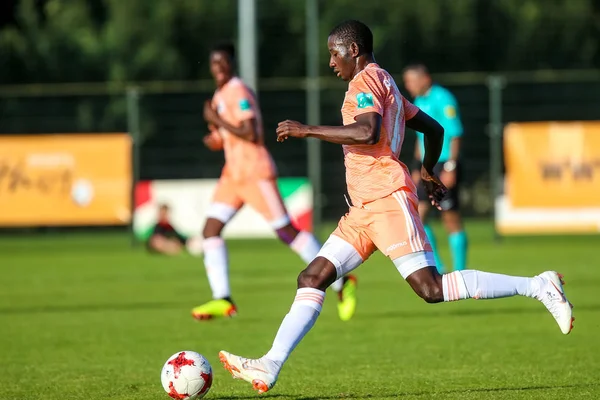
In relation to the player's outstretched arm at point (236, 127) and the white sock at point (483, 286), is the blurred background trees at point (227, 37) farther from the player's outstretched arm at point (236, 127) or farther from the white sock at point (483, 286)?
the white sock at point (483, 286)

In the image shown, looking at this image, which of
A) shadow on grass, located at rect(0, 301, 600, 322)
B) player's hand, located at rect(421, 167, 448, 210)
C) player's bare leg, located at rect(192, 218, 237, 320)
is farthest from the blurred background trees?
player's hand, located at rect(421, 167, 448, 210)

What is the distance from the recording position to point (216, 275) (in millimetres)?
11227

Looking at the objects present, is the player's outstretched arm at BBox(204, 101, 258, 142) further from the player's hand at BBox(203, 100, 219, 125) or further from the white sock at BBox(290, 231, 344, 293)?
the white sock at BBox(290, 231, 344, 293)

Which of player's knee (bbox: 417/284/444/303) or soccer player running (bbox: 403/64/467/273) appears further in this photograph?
soccer player running (bbox: 403/64/467/273)

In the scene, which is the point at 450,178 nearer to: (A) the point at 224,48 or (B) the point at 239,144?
(B) the point at 239,144

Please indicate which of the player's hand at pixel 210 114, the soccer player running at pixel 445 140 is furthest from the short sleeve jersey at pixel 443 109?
the player's hand at pixel 210 114

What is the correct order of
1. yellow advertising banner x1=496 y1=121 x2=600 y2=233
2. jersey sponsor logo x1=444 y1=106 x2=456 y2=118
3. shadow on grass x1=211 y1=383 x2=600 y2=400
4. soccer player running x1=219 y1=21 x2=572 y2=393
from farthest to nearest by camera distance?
1. yellow advertising banner x1=496 y1=121 x2=600 y2=233
2. jersey sponsor logo x1=444 y1=106 x2=456 y2=118
3. shadow on grass x1=211 y1=383 x2=600 y2=400
4. soccer player running x1=219 y1=21 x2=572 y2=393

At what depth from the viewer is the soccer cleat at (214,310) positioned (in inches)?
424

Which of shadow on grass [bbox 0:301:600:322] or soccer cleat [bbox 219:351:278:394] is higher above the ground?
soccer cleat [bbox 219:351:278:394]

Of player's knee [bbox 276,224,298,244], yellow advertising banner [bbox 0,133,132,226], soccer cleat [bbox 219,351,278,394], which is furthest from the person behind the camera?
yellow advertising banner [bbox 0,133,132,226]

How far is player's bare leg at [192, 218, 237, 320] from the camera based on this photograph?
427 inches

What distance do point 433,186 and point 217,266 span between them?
3.75 meters

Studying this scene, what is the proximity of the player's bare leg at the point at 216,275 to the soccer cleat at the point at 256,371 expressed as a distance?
3843mm

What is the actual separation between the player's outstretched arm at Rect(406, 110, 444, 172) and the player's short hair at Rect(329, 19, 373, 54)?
0.63m
